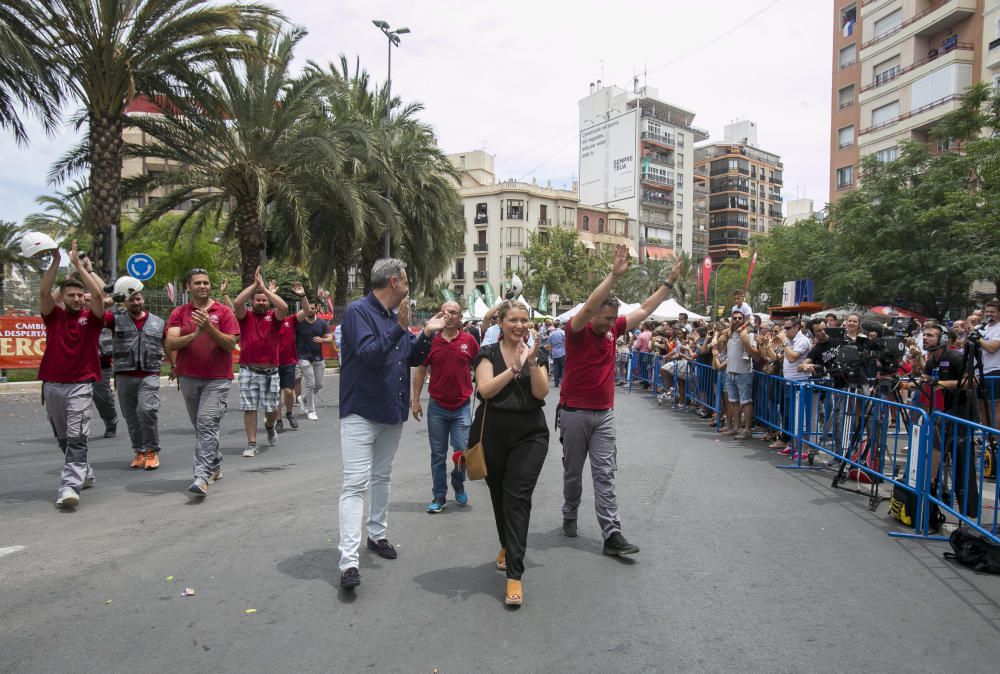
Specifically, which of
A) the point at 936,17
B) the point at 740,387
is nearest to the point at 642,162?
the point at 936,17

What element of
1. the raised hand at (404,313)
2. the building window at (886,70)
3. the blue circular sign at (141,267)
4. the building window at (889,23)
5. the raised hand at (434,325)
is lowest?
the raised hand at (434,325)

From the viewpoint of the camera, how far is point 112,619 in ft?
12.4

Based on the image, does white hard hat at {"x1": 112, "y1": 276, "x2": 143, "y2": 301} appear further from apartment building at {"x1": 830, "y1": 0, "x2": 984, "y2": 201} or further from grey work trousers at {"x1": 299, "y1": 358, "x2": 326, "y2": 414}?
apartment building at {"x1": 830, "y1": 0, "x2": 984, "y2": 201}

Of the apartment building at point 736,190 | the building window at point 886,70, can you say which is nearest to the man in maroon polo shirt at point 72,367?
the building window at point 886,70

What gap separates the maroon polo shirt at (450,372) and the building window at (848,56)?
150 ft

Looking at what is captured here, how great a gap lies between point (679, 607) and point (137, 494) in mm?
4901

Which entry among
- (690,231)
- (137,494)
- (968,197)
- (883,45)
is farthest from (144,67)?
(690,231)

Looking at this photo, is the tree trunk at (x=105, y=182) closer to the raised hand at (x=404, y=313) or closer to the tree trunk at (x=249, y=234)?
the tree trunk at (x=249, y=234)

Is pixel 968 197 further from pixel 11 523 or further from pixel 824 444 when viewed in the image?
pixel 11 523

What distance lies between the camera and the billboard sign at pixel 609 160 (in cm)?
8238

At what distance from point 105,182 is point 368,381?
13.6m

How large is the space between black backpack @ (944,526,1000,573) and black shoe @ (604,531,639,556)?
88.1 inches

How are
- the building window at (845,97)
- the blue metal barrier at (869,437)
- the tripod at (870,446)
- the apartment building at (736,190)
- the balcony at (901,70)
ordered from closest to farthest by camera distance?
the blue metal barrier at (869,437), the tripod at (870,446), the balcony at (901,70), the building window at (845,97), the apartment building at (736,190)

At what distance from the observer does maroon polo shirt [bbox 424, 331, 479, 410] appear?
6230 mm
